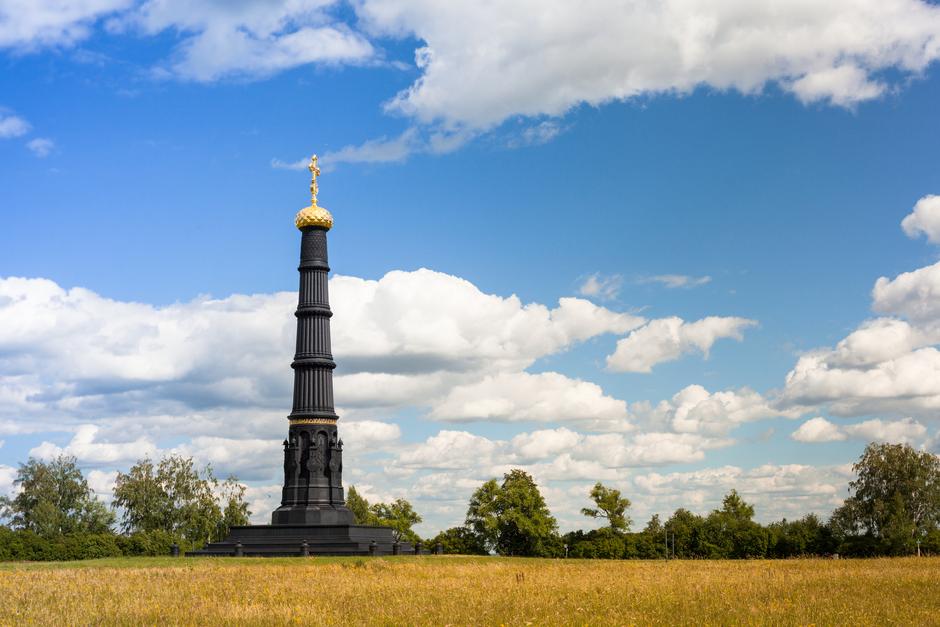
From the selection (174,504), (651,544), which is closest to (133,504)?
(174,504)

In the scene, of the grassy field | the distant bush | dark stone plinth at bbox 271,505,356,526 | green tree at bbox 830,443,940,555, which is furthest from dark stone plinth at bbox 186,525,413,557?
green tree at bbox 830,443,940,555

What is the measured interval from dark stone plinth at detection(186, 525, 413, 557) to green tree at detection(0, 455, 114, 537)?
85.9 feet

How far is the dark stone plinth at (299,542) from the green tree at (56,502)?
85.9 ft

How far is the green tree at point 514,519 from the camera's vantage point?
6638cm

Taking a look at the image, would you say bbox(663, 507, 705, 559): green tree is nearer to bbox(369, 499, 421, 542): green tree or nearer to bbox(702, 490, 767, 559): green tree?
bbox(702, 490, 767, 559): green tree

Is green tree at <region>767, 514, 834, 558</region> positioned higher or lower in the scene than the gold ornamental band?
lower

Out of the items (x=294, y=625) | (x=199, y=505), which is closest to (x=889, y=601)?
(x=294, y=625)

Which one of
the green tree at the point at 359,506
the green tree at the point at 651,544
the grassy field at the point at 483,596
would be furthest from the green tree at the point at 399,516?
the grassy field at the point at 483,596

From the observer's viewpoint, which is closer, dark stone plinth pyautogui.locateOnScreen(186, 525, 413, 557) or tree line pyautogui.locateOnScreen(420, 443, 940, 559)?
dark stone plinth pyautogui.locateOnScreen(186, 525, 413, 557)

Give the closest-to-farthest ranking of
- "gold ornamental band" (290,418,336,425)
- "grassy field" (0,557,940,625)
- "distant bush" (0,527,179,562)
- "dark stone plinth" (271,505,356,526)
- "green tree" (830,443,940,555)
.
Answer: "grassy field" (0,557,940,625), "distant bush" (0,527,179,562), "dark stone plinth" (271,505,356,526), "gold ornamental band" (290,418,336,425), "green tree" (830,443,940,555)

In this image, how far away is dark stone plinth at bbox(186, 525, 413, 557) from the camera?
152 ft

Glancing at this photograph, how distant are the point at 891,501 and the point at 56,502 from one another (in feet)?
200

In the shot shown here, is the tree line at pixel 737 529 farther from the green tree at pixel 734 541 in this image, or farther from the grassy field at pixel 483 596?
the grassy field at pixel 483 596

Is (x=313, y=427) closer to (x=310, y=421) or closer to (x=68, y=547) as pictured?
(x=310, y=421)
